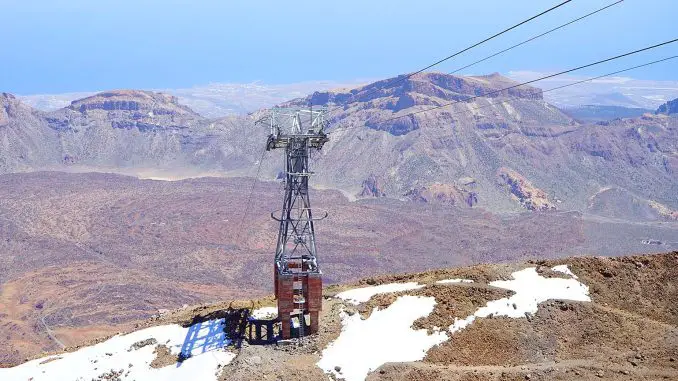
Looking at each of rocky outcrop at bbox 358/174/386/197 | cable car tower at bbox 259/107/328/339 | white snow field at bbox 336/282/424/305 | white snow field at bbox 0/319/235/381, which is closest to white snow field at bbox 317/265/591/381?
white snow field at bbox 336/282/424/305

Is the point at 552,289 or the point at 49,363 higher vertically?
the point at 552,289

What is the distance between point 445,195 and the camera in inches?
7013

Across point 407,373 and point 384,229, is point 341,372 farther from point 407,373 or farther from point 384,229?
point 384,229

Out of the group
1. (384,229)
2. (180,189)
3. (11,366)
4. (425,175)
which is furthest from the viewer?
(425,175)

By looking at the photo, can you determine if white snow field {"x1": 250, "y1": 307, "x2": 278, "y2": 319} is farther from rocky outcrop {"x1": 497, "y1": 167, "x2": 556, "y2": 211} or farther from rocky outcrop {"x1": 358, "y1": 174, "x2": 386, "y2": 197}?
rocky outcrop {"x1": 358, "y1": 174, "x2": 386, "y2": 197}

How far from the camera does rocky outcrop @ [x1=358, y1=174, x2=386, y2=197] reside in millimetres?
189500

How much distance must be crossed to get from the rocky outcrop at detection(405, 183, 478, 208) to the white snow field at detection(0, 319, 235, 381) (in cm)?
14637

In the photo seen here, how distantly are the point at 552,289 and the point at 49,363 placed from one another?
28.4 meters

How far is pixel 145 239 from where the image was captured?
136250 millimetres

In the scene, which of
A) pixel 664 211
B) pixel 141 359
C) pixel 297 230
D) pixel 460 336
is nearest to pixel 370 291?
pixel 297 230

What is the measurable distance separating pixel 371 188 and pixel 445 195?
25.6 meters

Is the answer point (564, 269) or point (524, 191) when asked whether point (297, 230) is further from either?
point (524, 191)

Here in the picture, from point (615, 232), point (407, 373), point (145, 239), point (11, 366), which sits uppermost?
point (407, 373)

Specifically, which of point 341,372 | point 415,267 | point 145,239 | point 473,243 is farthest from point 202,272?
point 341,372
